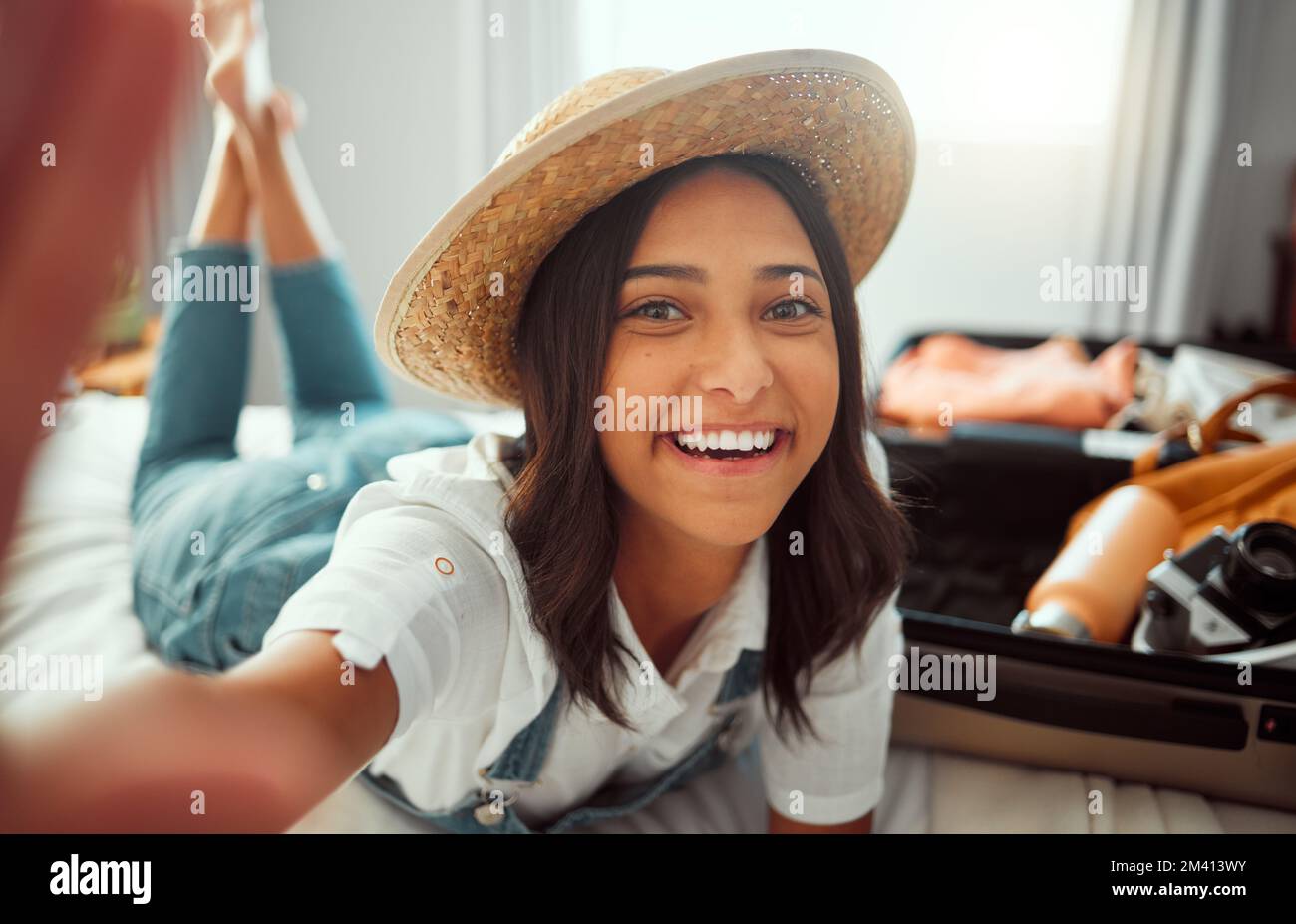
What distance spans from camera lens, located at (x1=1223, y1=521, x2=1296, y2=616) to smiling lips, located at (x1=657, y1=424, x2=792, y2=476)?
1.74ft

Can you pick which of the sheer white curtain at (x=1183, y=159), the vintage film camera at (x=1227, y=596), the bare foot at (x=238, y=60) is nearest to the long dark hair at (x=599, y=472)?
the vintage film camera at (x=1227, y=596)

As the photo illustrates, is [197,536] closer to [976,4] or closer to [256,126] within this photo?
[256,126]

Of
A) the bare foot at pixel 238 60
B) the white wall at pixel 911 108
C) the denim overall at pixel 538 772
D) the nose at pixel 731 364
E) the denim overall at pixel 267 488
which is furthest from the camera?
the white wall at pixel 911 108

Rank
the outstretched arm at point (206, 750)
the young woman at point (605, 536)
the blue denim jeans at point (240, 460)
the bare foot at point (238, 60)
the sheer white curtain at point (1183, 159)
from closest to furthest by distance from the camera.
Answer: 1. the outstretched arm at point (206, 750)
2. the young woman at point (605, 536)
3. the blue denim jeans at point (240, 460)
4. the bare foot at point (238, 60)
5. the sheer white curtain at point (1183, 159)

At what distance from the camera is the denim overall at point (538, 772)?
2.22ft

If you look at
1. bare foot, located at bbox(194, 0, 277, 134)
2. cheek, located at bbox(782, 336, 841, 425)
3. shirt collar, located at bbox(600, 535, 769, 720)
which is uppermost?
bare foot, located at bbox(194, 0, 277, 134)

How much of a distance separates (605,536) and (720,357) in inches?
6.0

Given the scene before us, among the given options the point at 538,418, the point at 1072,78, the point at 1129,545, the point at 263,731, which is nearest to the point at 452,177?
the point at 538,418

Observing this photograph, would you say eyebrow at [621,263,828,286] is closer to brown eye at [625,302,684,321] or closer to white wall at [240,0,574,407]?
brown eye at [625,302,684,321]

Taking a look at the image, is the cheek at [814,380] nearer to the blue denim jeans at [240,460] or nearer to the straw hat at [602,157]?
the straw hat at [602,157]

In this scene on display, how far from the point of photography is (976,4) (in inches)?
71.0

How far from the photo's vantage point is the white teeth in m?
0.58

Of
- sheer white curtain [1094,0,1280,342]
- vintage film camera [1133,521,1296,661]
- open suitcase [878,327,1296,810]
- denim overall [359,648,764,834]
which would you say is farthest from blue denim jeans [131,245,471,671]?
sheer white curtain [1094,0,1280,342]
